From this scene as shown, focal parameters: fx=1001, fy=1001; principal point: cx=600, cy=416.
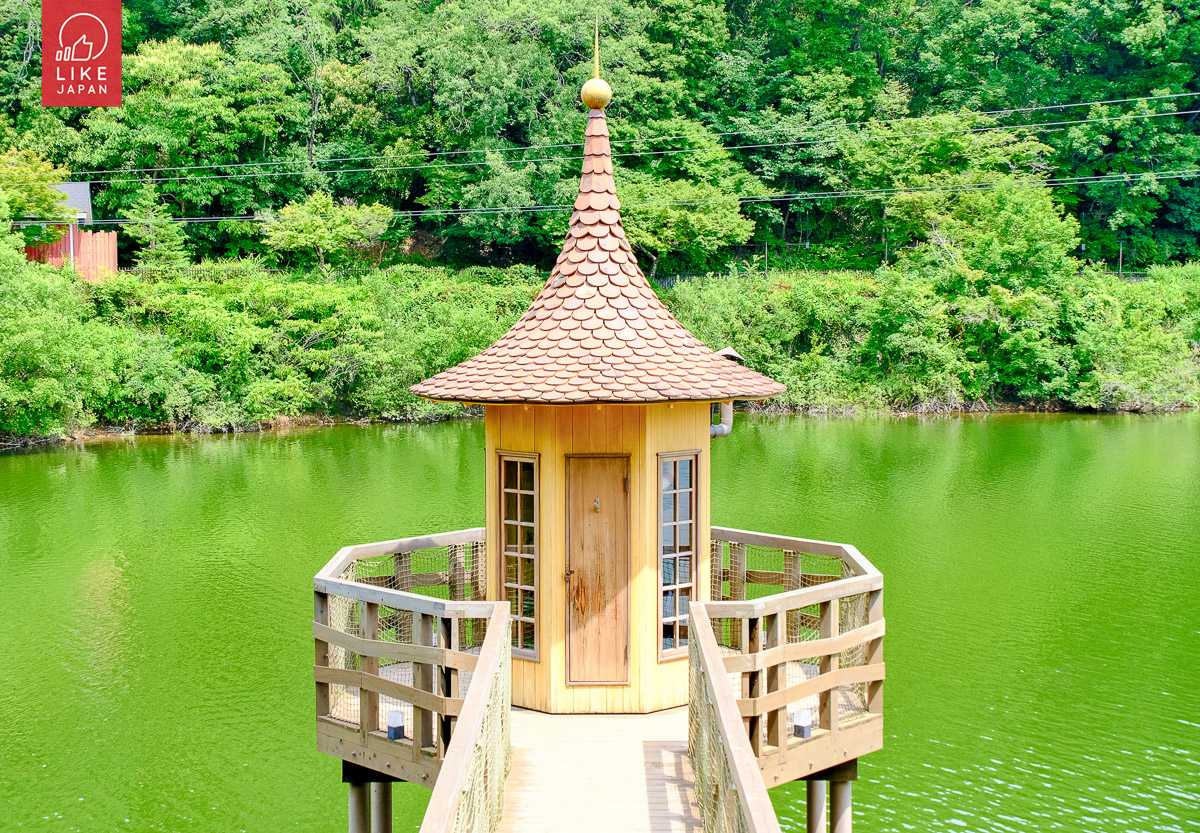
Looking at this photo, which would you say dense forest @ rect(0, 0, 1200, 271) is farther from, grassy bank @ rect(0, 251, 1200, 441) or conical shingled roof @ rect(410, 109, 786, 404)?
conical shingled roof @ rect(410, 109, 786, 404)

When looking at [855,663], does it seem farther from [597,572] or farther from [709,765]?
[709,765]

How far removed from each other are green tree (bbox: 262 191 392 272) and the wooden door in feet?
103

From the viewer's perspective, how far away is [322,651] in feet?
22.2

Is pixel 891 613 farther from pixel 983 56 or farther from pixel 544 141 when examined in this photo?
pixel 983 56

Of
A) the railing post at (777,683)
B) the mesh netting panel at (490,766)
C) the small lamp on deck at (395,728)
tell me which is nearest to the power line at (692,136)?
the small lamp on deck at (395,728)

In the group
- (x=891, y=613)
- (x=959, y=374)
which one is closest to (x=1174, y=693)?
(x=891, y=613)

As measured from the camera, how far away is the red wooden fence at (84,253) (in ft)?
104

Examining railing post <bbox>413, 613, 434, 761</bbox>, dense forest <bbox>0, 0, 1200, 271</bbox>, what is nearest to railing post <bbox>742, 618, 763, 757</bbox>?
railing post <bbox>413, 613, 434, 761</bbox>

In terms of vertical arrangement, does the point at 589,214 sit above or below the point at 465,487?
above

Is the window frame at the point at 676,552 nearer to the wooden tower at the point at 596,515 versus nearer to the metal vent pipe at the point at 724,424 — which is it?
the wooden tower at the point at 596,515

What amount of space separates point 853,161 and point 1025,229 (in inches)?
326

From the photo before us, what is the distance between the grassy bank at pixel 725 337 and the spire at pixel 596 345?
21895 millimetres

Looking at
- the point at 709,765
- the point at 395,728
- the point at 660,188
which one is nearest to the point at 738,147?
the point at 660,188

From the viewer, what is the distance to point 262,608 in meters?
13.7
